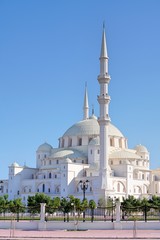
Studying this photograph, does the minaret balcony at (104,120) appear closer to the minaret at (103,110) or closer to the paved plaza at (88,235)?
the minaret at (103,110)

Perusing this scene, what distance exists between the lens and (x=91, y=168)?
72.4m

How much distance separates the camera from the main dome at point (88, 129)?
79781 millimetres

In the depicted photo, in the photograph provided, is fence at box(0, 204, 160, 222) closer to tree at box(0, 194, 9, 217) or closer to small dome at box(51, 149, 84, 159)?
tree at box(0, 194, 9, 217)

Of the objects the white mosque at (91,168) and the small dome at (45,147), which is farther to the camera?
the small dome at (45,147)

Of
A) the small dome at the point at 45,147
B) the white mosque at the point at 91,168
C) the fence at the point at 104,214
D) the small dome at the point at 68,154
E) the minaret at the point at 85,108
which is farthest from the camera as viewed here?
the minaret at the point at 85,108

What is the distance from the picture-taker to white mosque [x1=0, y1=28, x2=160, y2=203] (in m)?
62.8

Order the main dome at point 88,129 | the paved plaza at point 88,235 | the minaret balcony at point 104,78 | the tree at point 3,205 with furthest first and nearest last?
the main dome at point 88,129, the minaret balcony at point 104,78, the tree at point 3,205, the paved plaza at point 88,235

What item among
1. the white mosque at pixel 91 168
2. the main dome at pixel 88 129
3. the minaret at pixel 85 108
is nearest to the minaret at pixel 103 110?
the white mosque at pixel 91 168

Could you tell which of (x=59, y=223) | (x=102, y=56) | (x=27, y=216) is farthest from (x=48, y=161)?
(x=59, y=223)

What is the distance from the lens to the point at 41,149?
82.6 metres

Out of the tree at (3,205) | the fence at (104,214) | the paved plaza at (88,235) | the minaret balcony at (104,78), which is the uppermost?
the minaret balcony at (104,78)

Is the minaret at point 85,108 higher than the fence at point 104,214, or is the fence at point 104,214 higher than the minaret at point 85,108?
the minaret at point 85,108

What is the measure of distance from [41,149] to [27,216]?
43571 millimetres

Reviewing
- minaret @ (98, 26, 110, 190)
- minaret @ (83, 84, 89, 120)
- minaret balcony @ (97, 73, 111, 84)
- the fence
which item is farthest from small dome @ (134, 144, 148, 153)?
the fence
